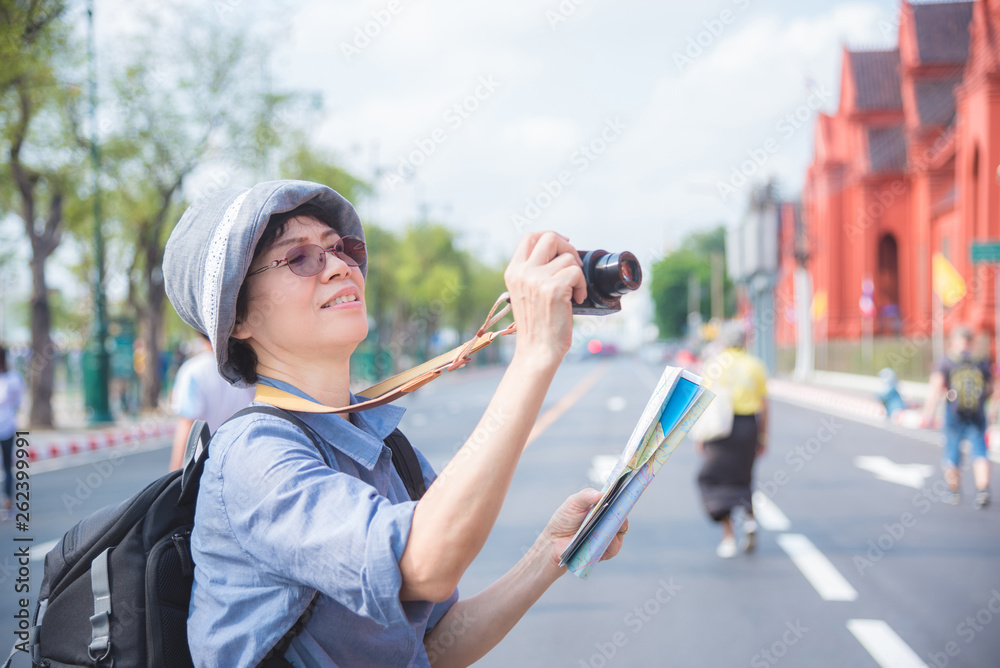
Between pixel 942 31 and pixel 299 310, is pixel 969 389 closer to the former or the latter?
pixel 299 310

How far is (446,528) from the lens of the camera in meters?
1.12

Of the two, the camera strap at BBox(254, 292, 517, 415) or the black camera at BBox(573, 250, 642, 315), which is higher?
the black camera at BBox(573, 250, 642, 315)

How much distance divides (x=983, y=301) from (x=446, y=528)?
2233 cm

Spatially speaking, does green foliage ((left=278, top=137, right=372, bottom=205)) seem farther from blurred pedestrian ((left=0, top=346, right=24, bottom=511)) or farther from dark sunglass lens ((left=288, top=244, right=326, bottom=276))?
dark sunglass lens ((left=288, top=244, right=326, bottom=276))

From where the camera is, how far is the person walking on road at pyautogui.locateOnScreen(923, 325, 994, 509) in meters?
8.55

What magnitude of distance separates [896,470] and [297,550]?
11.3 metres

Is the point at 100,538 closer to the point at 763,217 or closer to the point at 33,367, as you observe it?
the point at 33,367

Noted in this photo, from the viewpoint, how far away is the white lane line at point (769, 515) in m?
7.72

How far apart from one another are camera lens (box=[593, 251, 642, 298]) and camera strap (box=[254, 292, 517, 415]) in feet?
0.46

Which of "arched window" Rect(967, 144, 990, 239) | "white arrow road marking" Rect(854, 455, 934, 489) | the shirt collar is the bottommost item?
"white arrow road marking" Rect(854, 455, 934, 489)

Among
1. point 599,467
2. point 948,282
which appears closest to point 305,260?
point 599,467

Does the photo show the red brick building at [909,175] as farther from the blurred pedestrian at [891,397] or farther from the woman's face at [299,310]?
the woman's face at [299,310]

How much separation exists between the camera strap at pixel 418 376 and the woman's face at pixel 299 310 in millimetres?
90

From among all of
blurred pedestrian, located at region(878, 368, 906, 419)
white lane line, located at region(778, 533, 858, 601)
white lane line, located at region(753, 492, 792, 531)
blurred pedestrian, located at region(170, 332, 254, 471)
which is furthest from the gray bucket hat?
blurred pedestrian, located at region(878, 368, 906, 419)
